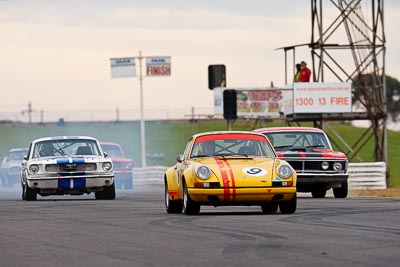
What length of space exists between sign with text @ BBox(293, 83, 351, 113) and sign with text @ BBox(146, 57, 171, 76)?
40.8 feet

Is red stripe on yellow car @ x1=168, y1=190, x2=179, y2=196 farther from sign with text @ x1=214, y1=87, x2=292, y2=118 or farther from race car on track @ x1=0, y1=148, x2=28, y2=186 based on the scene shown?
sign with text @ x1=214, y1=87, x2=292, y2=118

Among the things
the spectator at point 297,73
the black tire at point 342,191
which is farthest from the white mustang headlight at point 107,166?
Result: the spectator at point 297,73

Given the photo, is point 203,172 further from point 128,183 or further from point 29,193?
point 128,183

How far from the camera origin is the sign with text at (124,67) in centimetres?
5744

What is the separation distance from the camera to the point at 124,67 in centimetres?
5750

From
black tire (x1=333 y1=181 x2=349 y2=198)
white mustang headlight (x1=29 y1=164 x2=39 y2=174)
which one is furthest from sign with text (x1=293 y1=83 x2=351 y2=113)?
white mustang headlight (x1=29 y1=164 x2=39 y2=174)

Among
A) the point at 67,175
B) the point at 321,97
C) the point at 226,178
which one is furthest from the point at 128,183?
the point at 226,178

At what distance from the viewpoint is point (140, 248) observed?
12148 millimetres

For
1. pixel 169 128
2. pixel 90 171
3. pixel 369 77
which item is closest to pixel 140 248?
pixel 90 171

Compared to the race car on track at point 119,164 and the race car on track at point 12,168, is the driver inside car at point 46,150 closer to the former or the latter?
the race car on track at point 119,164

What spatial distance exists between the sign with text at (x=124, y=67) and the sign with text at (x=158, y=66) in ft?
2.52

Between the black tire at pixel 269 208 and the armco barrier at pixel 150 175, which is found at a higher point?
the black tire at pixel 269 208

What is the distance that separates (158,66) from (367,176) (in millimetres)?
22931

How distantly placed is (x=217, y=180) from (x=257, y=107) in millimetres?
30889
